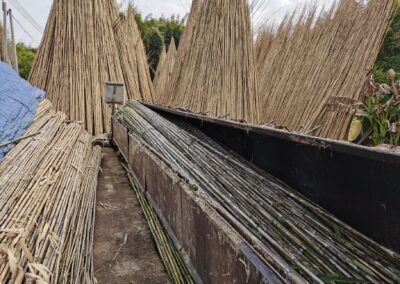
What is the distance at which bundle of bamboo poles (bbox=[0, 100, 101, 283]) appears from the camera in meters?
1.04

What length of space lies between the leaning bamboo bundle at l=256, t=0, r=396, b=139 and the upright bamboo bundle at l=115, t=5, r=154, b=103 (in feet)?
6.67

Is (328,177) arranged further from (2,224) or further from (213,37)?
(213,37)

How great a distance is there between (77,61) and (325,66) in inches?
130

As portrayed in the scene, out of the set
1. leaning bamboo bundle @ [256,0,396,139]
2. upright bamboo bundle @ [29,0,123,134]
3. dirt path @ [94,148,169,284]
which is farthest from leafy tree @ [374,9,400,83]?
dirt path @ [94,148,169,284]

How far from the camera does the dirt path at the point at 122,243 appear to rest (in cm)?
137

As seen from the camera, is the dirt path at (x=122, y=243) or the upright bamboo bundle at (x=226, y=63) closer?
the dirt path at (x=122, y=243)

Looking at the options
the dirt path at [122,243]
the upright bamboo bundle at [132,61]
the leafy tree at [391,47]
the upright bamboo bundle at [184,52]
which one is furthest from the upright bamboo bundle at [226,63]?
the leafy tree at [391,47]

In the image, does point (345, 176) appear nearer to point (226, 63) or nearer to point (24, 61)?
point (226, 63)

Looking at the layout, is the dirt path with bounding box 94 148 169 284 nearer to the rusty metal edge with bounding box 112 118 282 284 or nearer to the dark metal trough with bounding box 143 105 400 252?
the rusty metal edge with bounding box 112 118 282 284

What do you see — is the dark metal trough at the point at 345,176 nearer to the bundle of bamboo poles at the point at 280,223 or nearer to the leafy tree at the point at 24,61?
the bundle of bamboo poles at the point at 280,223

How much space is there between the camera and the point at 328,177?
129 centimetres

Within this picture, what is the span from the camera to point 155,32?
1259 centimetres

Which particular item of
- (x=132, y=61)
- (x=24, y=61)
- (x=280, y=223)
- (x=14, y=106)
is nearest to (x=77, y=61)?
(x=132, y=61)

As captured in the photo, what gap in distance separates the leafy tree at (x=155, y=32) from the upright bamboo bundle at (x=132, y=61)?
4959mm
